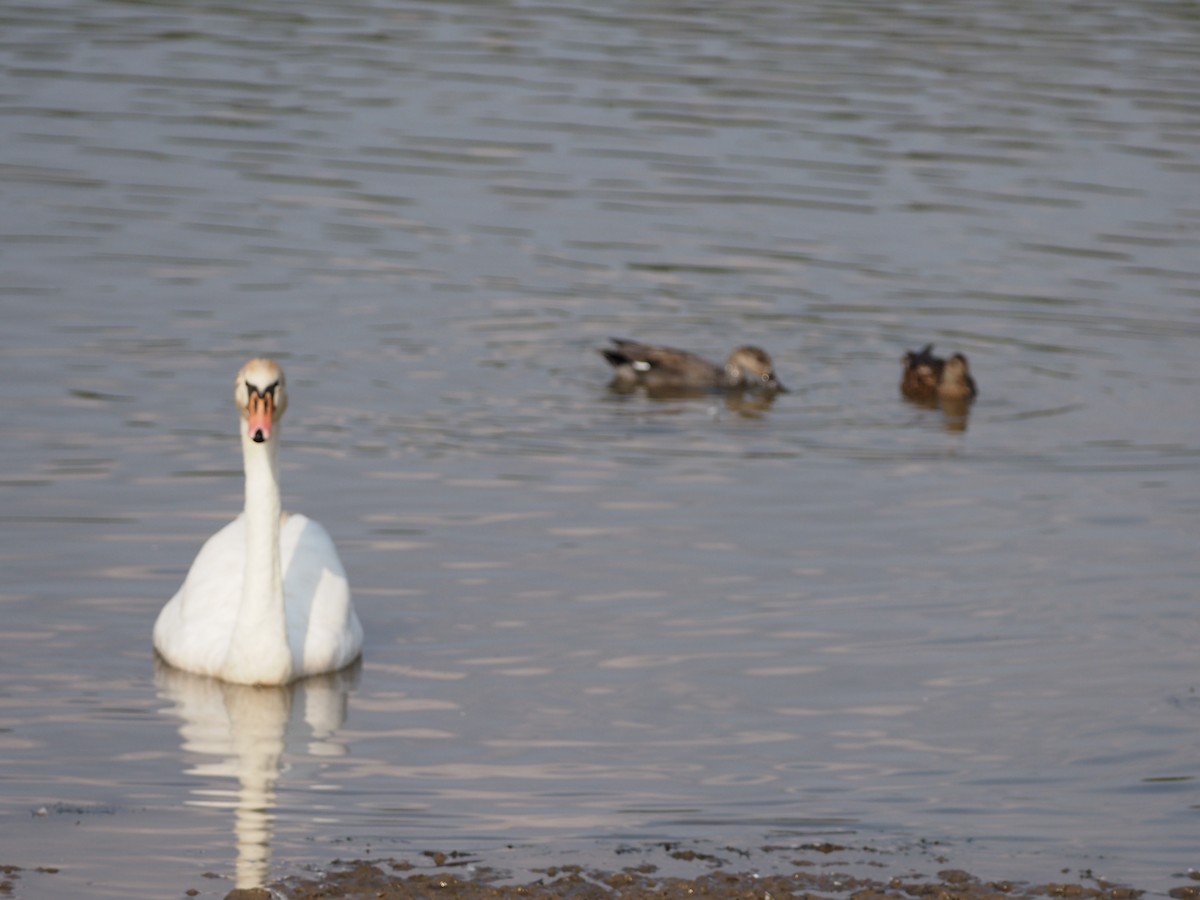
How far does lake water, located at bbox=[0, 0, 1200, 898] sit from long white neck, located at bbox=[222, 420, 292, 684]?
0.13 m

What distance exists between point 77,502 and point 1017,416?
662 centimetres

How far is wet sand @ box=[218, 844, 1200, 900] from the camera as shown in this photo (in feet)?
25.0

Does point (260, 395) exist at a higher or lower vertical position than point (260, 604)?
higher

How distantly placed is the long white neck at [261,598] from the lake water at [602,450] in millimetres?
129

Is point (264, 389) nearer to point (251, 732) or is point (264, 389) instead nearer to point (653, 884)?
point (251, 732)

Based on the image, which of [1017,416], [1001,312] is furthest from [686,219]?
[1017,416]

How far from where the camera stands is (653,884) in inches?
305

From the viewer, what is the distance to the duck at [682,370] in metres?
17.0

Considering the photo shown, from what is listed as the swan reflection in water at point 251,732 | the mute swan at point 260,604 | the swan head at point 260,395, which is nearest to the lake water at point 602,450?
the swan reflection in water at point 251,732

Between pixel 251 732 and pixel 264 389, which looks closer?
pixel 251 732

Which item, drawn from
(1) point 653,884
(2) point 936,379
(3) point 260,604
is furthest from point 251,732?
(2) point 936,379

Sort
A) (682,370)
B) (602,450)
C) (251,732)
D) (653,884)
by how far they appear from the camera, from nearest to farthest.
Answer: (653,884) < (251,732) < (602,450) < (682,370)

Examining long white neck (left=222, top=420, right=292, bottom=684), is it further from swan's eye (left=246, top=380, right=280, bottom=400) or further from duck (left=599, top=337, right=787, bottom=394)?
duck (left=599, top=337, right=787, bottom=394)

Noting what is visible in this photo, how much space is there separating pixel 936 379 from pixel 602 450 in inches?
112
